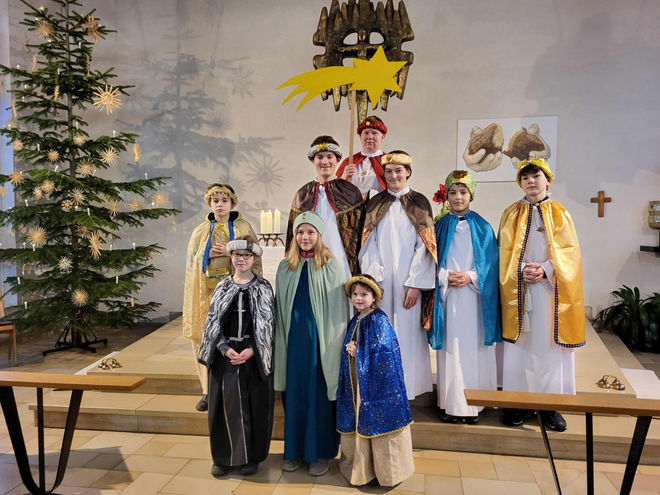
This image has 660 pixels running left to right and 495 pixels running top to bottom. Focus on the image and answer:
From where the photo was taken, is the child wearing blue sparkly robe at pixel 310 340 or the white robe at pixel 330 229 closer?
the child wearing blue sparkly robe at pixel 310 340

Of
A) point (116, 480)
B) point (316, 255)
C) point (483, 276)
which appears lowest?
point (116, 480)

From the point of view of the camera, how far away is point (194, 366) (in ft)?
14.7

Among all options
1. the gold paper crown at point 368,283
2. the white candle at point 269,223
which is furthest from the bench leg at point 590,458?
the white candle at point 269,223

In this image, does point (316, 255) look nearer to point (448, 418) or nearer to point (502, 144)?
point (448, 418)

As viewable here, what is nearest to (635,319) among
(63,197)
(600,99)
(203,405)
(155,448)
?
(600,99)

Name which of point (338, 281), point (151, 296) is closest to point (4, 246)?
point (151, 296)

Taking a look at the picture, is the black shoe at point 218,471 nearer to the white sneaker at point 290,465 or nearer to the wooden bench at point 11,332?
the white sneaker at point 290,465

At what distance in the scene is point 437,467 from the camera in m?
3.25

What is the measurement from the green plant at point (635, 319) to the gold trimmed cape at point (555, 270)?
3.61 meters

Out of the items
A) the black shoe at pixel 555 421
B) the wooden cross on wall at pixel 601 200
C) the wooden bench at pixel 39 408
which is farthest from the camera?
the wooden cross on wall at pixel 601 200

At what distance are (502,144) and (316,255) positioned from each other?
16.1ft

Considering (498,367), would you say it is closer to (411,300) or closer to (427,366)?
(427,366)

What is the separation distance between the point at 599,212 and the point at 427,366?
4594 millimetres

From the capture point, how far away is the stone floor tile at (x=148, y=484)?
2998 mm
